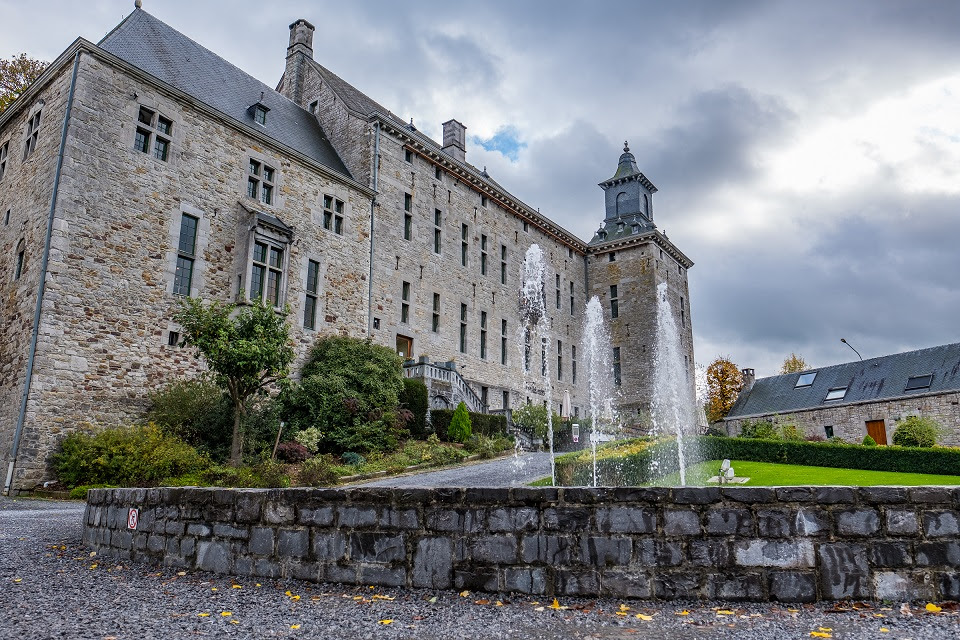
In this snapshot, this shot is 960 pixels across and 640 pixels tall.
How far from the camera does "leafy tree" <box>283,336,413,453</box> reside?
1809 cm

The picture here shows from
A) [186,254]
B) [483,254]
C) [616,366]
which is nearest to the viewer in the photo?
[186,254]

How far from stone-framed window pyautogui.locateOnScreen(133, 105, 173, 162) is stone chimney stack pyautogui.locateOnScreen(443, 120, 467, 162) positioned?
16502 mm

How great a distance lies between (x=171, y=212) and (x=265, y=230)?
8.97ft

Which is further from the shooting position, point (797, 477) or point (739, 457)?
point (739, 457)

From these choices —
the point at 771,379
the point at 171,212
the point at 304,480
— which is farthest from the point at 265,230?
the point at 771,379

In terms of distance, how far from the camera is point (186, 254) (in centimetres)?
1867

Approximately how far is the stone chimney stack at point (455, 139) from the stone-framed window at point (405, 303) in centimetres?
993

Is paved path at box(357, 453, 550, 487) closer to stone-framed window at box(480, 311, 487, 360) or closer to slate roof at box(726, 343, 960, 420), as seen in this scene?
stone-framed window at box(480, 311, 487, 360)

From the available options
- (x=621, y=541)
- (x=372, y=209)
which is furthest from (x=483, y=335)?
(x=621, y=541)

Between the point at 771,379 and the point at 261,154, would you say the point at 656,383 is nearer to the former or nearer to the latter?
the point at 771,379

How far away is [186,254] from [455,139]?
1815 centimetres

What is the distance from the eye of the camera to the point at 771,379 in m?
37.4

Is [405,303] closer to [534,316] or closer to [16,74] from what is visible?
[534,316]

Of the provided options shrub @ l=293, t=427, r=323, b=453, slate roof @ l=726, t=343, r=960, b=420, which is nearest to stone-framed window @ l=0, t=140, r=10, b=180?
shrub @ l=293, t=427, r=323, b=453
